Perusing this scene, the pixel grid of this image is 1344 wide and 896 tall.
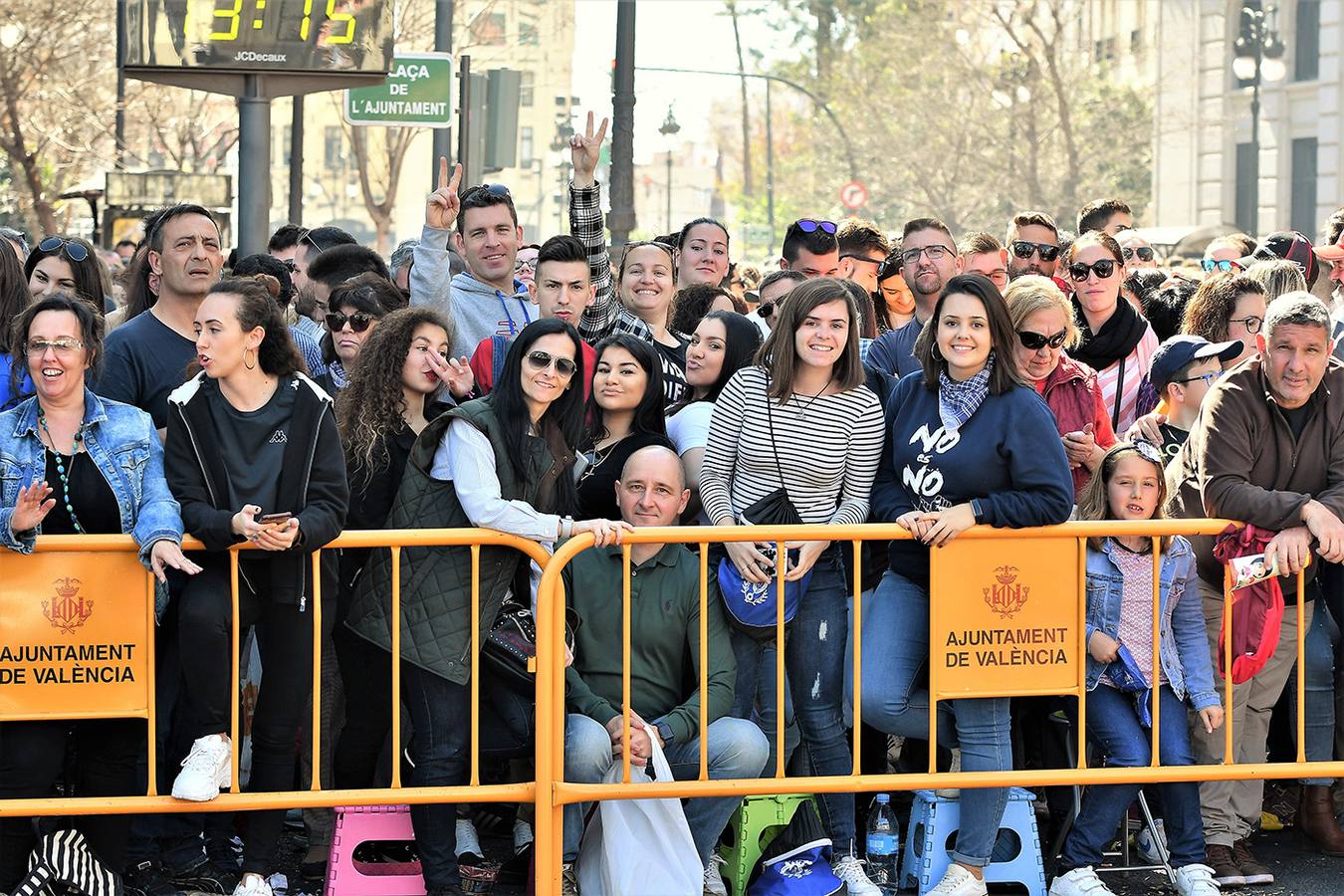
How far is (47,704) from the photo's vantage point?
578 centimetres

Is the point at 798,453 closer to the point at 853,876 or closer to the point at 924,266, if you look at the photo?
the point at 853,876

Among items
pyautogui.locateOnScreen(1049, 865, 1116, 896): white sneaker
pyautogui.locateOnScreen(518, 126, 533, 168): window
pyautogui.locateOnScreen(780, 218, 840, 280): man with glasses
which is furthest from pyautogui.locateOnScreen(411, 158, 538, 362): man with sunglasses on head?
pyautogui.locateOnScreen(518, 126, 533, 168): window

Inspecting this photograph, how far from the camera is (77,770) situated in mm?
6176

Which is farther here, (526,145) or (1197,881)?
(526,145)

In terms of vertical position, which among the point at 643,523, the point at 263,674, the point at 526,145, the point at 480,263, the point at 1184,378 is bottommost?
the point at 263,674

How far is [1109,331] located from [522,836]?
3.45 meters

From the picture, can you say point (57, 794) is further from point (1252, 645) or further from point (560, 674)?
point (1252, 645)

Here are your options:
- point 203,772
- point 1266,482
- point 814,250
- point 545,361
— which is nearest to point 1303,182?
point 814,250

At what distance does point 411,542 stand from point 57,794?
5.63ft

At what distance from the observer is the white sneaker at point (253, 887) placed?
6.01 m

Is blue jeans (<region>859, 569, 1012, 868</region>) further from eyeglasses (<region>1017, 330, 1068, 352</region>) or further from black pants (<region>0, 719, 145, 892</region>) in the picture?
black pants (<region>0, 719, 145, 892</region>)

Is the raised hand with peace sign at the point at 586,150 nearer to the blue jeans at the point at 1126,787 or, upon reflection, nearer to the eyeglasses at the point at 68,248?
the eyeglasses at the point at 68,248

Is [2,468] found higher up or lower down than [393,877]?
higher up

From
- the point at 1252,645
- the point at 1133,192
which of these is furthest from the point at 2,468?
the point at 1133,192
